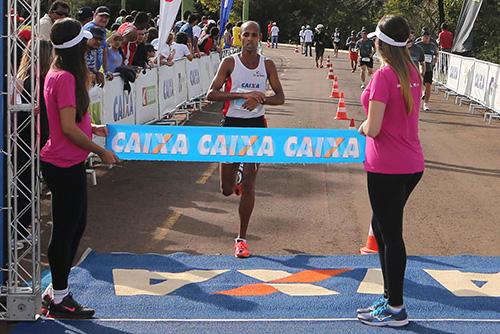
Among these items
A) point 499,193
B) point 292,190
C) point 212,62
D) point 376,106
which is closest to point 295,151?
point 376,106

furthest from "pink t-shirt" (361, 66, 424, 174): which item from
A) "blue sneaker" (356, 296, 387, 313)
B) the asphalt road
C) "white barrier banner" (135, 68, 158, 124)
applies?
"white barrier banner" (135, 68, 158, 124)

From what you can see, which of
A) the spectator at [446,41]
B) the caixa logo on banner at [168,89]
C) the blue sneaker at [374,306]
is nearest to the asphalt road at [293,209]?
the blue sneaker at [374,306]

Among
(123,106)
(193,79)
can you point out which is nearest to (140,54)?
(123,106)

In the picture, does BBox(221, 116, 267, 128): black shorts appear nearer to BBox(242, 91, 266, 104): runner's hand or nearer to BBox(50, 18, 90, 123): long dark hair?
BBox(242, 91, 266, 104): runner's hand

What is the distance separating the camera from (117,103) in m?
12.2

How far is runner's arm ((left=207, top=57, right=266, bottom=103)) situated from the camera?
693cm

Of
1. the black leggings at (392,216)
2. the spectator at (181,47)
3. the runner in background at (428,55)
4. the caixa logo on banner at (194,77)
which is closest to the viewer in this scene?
the black leggings at (392,216)

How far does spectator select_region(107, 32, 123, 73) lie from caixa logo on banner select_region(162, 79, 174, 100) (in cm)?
288

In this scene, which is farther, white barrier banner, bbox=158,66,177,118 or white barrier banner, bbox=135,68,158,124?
white barrier banner, bbox=158,66,177,118

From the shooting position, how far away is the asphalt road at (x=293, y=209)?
790 centimetres

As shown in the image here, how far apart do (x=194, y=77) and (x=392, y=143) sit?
1463cm

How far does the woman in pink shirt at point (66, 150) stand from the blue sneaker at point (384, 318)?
6.29 feet

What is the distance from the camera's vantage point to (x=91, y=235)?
811 centimetres

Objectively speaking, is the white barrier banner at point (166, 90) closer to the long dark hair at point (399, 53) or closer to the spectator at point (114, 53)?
the spectator at point (114, 53)
